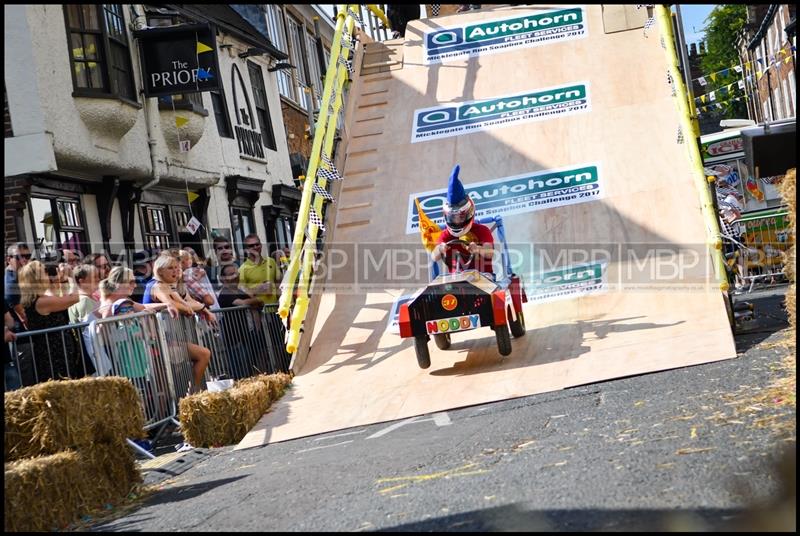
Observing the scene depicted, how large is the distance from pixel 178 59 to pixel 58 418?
11.3 meters

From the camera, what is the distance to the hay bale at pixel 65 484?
18.9 ft

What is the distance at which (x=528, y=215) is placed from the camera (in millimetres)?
13055

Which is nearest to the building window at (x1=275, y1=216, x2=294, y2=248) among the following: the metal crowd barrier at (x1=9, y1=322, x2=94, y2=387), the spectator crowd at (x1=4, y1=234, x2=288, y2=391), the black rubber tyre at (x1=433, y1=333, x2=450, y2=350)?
the spectator crowd at (x1=4, y1=234, x2=288, y2=391)

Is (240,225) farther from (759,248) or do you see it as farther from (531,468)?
(531,468)

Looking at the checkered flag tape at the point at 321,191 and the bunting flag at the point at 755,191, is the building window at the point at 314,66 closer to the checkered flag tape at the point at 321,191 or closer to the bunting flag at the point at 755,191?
the bunting flag at the point at 755,191

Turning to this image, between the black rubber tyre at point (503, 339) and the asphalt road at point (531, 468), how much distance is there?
1.30 m

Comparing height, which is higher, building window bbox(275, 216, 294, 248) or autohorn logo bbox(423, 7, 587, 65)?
autohorn logo bbox(423, 7, 587, 65)

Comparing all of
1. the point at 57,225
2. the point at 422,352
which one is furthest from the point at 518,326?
the point at 57,225

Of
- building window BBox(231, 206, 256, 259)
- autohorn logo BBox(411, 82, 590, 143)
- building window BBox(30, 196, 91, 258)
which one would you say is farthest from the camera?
building window BBox(231, 206, 256, 259)

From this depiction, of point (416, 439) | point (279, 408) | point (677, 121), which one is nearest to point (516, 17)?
point (677, 121)

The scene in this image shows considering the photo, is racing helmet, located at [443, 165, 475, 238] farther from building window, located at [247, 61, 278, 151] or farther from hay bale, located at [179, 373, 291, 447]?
building window, located at [247, 61, 278, 151]

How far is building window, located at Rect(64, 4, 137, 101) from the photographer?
49.9 ft

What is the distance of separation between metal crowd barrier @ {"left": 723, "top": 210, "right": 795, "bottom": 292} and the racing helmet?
24.6ft

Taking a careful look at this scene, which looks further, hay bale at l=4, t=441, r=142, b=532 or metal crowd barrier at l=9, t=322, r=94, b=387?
metal crowd barrier at l=9, t=322, r=94, b=387
